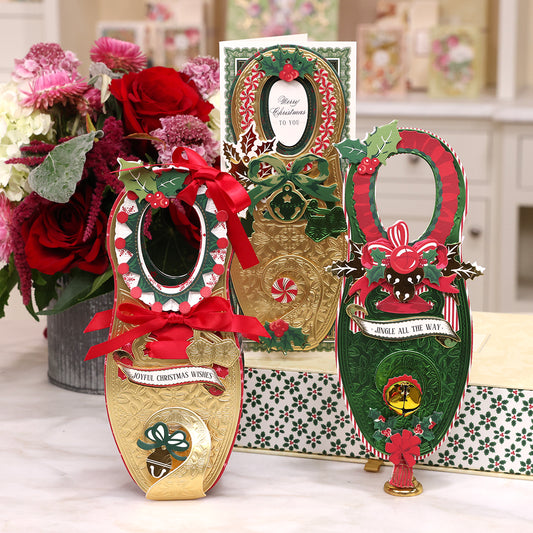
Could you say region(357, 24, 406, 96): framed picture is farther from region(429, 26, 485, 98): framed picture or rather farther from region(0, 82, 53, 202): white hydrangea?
region(0, 82, 53, 202): white hydrangea

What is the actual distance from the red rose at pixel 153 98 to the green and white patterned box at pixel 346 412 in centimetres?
33

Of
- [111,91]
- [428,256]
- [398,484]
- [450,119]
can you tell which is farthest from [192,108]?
[450,119]

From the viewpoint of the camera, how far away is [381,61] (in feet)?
9.74

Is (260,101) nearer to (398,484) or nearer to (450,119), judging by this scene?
(398,484)

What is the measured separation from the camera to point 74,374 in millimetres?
1186

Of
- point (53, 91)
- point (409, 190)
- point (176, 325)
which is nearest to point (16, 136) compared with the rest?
point (53, 91)

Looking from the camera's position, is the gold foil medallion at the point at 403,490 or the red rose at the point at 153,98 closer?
the gold foil medallion at the point at 403,490

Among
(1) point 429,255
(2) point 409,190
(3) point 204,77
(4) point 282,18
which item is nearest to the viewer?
(1) point 429,255

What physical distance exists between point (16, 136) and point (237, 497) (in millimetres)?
542

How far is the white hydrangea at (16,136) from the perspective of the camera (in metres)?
1.09

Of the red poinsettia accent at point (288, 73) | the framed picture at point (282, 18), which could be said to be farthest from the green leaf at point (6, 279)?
the framed picture at point (282, 18)

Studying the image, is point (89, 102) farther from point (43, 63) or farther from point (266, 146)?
point (266, 146)

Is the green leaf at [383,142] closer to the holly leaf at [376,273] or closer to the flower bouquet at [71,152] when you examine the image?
the holly leaf at [376,273]

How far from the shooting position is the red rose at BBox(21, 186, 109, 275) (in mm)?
1062
